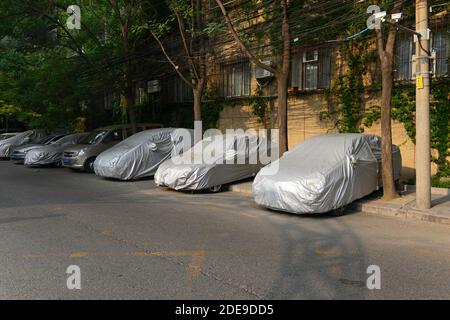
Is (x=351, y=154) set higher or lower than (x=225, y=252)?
higher

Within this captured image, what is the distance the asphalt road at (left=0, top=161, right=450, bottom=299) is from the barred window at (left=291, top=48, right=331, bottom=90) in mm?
6743

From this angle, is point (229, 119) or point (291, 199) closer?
point (291, 199)

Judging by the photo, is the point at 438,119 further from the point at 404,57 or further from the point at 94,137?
the point at 94,137

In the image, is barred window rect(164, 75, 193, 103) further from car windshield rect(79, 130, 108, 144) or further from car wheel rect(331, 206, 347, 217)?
car wheel rect(331, 206, 347, 217)

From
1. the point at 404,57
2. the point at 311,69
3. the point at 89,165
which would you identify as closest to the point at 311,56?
the point at 311,69

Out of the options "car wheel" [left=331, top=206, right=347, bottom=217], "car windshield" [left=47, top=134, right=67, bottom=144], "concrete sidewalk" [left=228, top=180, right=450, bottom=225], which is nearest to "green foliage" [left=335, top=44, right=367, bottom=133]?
"concrete sidewalk" [left=228, top=180, right=450, bottom=225]

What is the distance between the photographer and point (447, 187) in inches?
465

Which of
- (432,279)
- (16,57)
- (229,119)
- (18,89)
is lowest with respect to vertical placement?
(432,279)

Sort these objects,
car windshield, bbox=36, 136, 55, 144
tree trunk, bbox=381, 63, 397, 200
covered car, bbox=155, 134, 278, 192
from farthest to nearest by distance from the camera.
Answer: car windshield, bbox=36, 136, 55, 144
covered car, bbox=155, 134, 278, 192
tree trunk, bbox=381, 63, 397, 200

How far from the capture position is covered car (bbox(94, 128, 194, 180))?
46.7 ft

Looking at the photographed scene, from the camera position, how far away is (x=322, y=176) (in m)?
8.88
